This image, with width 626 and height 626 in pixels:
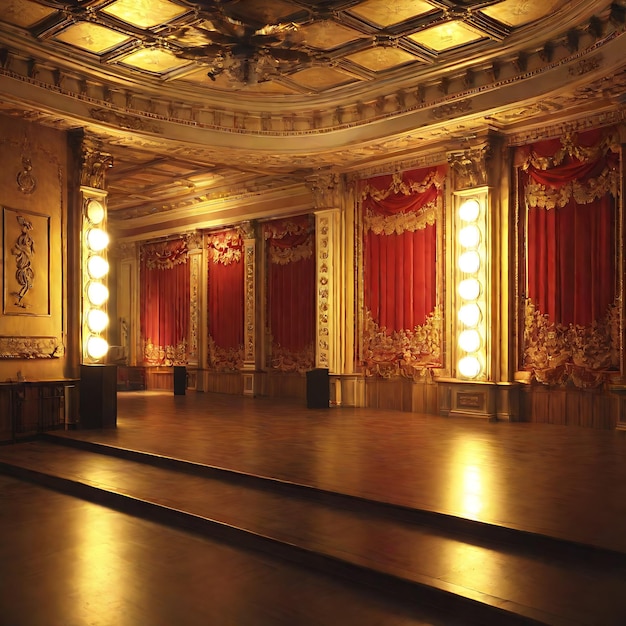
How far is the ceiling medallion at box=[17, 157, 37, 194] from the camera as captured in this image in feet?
26.3

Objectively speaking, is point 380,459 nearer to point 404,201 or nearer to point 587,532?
point 587,532

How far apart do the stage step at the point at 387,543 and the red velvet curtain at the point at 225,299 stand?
7055mm

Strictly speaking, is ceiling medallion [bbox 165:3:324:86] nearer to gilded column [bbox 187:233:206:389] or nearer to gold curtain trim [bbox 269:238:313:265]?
gold curtain trim [bbox 269:238:313:265]

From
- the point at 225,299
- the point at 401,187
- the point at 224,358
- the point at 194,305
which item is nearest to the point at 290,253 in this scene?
the point at 225,299

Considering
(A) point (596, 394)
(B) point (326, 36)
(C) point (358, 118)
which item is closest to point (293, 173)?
(C) point (358, 118)

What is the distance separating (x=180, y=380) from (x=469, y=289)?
6.31m

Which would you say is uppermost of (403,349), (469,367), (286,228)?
(286,228)

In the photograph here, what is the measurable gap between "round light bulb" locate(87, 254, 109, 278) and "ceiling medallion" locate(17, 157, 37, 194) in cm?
110

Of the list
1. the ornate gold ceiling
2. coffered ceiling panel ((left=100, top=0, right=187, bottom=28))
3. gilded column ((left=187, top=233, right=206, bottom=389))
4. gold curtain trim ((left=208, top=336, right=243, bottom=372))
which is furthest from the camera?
gilded column ((left=187, top=233, right=206, bottom=389))

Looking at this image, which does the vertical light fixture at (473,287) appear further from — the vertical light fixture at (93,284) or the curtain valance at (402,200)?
the vertical light fixture at (93,284)

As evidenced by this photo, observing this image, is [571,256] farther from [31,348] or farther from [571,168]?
[31,348]

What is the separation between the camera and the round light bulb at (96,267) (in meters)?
8.67

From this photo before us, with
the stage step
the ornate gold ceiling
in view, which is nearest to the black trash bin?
the ornate gold ceiling

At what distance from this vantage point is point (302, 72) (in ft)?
28.0
